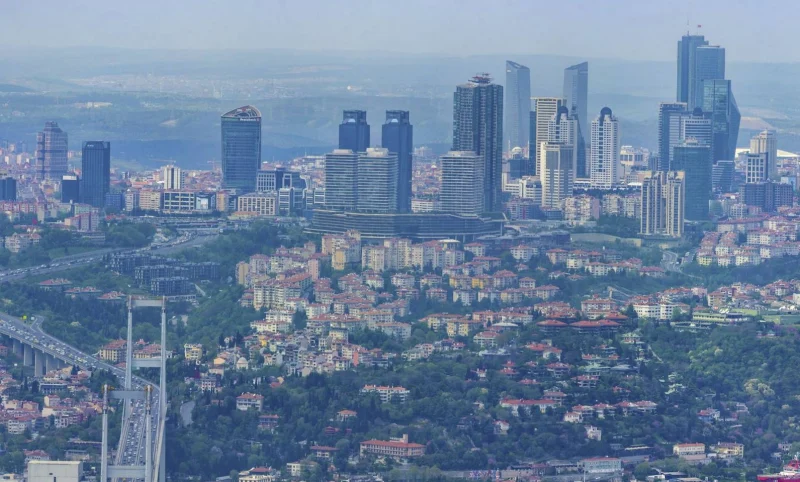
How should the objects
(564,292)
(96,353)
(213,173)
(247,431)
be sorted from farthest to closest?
(213,173) → (564,292) → (96,353) → (247,431)

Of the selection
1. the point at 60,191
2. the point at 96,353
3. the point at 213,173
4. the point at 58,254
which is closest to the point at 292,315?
the point at 96,353

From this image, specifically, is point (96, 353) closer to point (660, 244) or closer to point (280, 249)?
point (280, 249)

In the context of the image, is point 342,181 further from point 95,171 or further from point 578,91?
point 578,91

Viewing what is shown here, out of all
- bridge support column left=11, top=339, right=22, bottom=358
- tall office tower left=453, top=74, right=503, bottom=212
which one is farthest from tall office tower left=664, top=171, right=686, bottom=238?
bridge support column left=11, top=339, right=22, bottom=358

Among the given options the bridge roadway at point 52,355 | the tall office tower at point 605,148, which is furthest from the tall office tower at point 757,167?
the bridge roadway at point 52,355

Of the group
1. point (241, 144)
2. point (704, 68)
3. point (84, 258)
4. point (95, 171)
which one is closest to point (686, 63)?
point (704, 68)

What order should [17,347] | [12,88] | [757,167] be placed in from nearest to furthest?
1. [17,347]
2. [12,88]
3. [757,167]

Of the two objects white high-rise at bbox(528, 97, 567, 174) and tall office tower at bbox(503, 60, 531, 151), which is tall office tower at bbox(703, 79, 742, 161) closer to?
white high-rise at bbox(528, 97, 567, 174)
